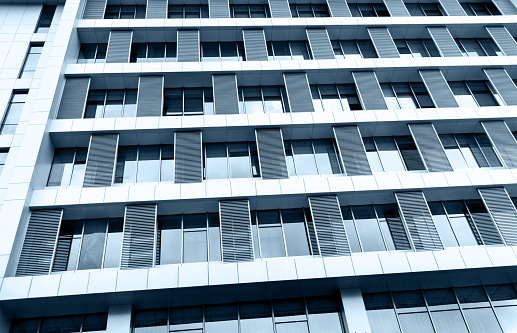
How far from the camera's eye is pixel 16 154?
19.0 metres

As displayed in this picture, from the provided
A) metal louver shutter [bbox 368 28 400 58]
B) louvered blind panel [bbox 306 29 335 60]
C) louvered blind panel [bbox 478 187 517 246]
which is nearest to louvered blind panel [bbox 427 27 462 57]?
metal louver shutter [bbox 368 28 400 58]

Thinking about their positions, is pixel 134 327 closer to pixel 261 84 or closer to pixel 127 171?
pixel 127 171

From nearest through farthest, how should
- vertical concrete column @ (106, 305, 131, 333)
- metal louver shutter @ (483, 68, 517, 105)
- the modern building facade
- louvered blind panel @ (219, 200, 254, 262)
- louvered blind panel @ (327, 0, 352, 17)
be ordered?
vertical concrete column @ (106, 305, 131, 333)
the modern building facade
louvered blind panel @ (219, 200, 254, 262)
metal louver shutter @ (483, 68, 517, 105)
louvered blind panel @ (327, 0, 352, 17)

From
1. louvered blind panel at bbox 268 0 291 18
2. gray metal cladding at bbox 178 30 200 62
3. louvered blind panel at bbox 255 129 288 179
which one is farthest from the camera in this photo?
louvered blind panel at bbox 268 0 291 18

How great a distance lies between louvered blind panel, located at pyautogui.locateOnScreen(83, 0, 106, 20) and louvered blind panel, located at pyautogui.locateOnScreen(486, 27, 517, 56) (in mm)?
23967

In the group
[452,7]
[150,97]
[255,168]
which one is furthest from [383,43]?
[150,97]

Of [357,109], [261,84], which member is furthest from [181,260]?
[357,109]

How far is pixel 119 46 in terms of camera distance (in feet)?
75.3

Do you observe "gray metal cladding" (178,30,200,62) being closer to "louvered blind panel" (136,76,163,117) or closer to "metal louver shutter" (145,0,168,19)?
"metal louver shutter" (145,0,168,19)

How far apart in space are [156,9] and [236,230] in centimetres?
1542

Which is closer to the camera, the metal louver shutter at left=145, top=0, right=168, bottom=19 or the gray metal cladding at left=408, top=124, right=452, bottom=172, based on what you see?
the gray metal cladding at left=408, top=124, right=452, bottom=172

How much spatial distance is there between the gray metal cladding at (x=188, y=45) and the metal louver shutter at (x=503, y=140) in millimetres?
16067

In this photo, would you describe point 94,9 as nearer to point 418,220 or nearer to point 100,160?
point 100,160

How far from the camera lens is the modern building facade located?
16203mm
